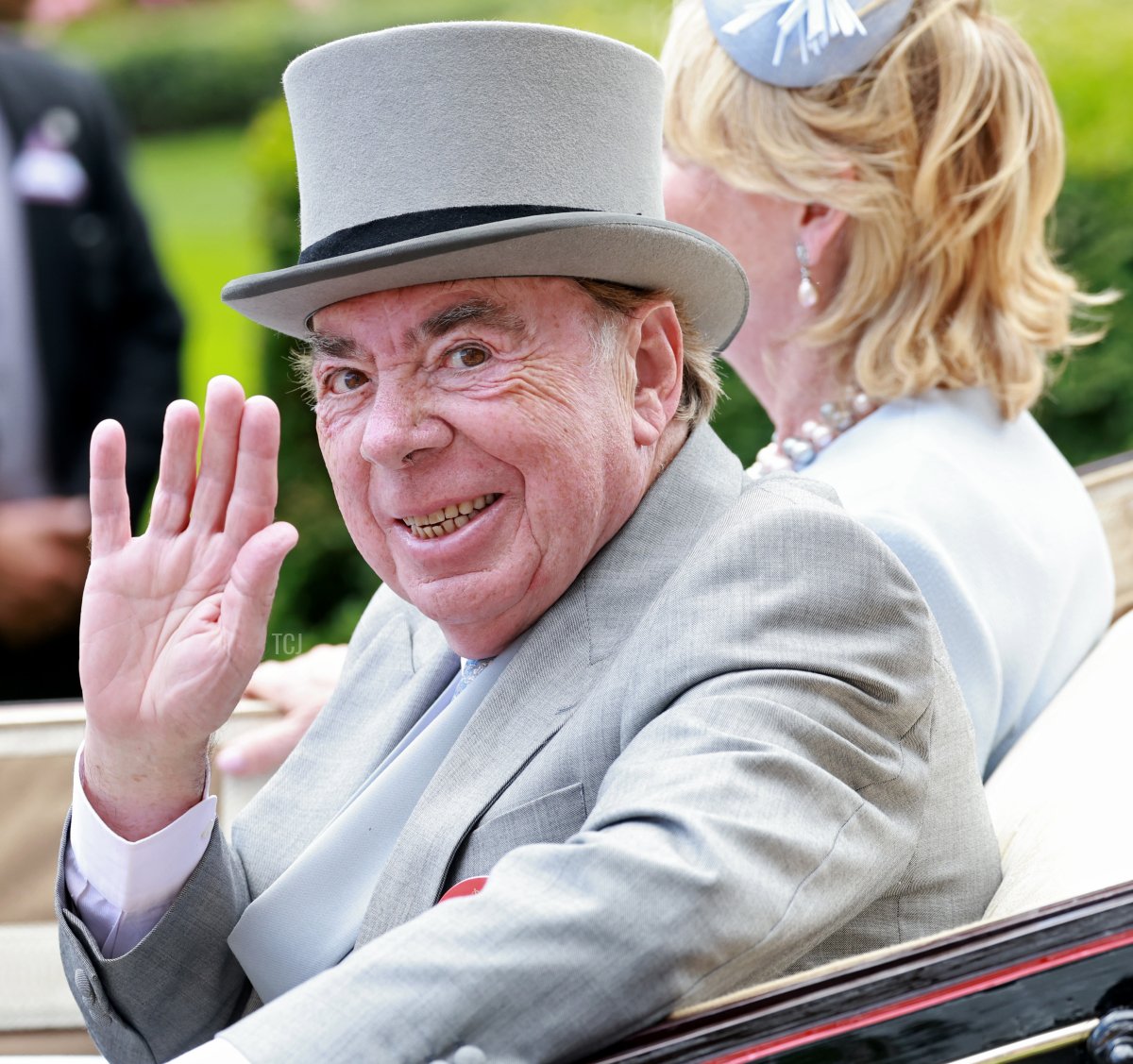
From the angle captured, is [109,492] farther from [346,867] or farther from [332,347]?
[346,867]

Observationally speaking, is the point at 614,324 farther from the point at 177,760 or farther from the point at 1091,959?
the point at 1091,959

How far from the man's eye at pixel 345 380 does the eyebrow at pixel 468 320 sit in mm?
111

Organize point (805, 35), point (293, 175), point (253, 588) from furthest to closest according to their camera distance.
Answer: point (293, 175) → point (805, 35) → point (253, 588)

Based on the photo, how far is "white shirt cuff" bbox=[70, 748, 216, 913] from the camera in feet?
6.63

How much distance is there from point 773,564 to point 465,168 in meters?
0.60

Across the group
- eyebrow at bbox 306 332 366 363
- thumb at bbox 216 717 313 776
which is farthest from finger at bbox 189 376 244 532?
thumb at bbox 216 717 313 776

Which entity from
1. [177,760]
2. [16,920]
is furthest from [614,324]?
[16,920]

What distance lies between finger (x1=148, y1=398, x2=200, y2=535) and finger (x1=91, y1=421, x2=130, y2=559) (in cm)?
4

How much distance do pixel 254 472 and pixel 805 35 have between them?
1.35 meters

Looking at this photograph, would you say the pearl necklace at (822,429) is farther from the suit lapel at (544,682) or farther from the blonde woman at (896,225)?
the suit lapel at (544,682)

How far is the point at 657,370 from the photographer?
2.00m

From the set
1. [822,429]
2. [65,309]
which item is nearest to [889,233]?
[822,429]

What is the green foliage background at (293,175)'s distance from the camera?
5.26 meters

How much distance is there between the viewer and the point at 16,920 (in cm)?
295
